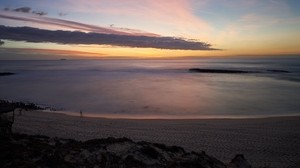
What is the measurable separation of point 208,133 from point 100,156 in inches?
355

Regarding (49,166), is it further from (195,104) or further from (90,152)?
(195,104)

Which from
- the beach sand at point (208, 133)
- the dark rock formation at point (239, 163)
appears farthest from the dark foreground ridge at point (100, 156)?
the beach sand at point (208, 133)

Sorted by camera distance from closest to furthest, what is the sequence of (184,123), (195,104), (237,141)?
(237,141), (184,123), (195,104)

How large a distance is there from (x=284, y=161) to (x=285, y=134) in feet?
17.0

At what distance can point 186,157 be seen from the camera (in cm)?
1134

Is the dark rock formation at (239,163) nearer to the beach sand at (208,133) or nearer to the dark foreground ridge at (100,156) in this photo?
the dark foreground ridge at (100,156)

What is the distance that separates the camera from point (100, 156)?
35.3 feet

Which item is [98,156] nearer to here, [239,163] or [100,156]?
[100,156]

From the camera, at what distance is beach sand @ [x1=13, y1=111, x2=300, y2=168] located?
14.2 meters

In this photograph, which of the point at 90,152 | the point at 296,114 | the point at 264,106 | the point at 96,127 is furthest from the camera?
the point at 264,106

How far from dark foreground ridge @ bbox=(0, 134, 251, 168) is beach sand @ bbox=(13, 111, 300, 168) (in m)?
2.63

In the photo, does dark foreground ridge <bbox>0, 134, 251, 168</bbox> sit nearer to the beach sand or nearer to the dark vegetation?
the dark vegetation

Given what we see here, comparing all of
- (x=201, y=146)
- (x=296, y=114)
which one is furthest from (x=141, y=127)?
(x=296, y=114)

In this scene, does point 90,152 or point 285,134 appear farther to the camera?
point 285,134
